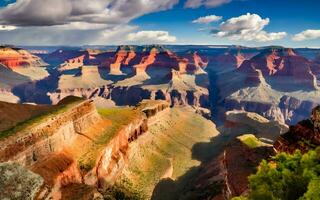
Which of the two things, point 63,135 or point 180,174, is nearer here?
point 63,135

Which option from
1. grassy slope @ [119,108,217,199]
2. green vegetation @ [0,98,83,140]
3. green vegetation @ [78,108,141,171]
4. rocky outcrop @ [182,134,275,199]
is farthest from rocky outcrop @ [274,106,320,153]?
green vegetation @ [0,98,83,140]

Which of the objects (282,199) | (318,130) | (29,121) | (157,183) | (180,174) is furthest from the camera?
(180,174)

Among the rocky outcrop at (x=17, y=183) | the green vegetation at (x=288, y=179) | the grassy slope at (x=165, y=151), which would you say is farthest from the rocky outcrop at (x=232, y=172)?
the green vegetation at (x=288, y=179)

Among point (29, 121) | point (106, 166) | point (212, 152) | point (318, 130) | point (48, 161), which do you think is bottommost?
point (212, 152)

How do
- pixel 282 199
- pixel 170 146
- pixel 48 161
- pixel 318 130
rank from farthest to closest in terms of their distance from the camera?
1. pixel 170 146
2. pixel 48 161
3. pixel 318 130
4. pixel 282 199

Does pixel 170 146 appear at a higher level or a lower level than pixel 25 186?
lower

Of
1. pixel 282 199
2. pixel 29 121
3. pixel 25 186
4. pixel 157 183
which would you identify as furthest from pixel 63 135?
pixel 282 199

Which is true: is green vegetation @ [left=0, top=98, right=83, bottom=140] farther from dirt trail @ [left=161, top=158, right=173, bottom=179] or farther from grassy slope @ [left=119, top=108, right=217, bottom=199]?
dirt trail @ [left=161, top=158, right=173, bottom=179]

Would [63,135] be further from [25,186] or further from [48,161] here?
[25,186]

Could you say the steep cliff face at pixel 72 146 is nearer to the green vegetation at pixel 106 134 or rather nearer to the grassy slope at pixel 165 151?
the green vegetation at pixel 106 134
